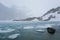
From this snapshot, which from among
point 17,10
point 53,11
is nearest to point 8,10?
point 17,10

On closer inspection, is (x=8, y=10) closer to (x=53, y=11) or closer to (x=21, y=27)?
(x=21, y=27)

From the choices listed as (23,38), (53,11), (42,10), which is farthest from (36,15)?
(23,38)

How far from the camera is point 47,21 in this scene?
184cm

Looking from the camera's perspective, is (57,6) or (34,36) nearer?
(34,36)

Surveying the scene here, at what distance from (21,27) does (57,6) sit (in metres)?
0.76

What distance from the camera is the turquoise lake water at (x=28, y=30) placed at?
176cm

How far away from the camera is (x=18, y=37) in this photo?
5.79 ft

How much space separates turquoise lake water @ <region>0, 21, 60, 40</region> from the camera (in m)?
1.76

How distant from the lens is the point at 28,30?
185cm

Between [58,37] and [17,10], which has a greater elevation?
[17,10]

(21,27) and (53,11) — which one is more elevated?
(53,11)

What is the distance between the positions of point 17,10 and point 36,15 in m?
0.35

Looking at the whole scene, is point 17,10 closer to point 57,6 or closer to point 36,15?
point 36,15

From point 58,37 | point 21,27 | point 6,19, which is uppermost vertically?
point 6,19
